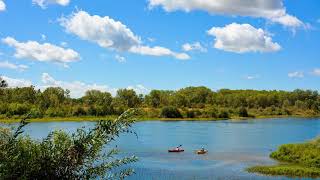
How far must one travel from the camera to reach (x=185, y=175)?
172 feet

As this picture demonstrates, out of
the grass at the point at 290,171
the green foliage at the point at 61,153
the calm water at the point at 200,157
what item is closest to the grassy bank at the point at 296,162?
the grass at the point at 290,171

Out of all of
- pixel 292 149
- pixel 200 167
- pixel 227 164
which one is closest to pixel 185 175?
pixel 200 167

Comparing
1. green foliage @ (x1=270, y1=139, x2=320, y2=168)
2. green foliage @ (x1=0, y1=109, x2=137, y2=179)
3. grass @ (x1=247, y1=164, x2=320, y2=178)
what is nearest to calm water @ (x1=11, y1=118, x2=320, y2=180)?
grass @ (x1=247, y1=164, x2=320, y2=178)

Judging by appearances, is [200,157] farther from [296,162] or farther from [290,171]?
[290,171]

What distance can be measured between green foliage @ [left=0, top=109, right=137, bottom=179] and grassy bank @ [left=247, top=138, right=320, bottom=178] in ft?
143

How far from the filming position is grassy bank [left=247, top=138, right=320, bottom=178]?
52.1 metres

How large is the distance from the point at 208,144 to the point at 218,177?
132ft

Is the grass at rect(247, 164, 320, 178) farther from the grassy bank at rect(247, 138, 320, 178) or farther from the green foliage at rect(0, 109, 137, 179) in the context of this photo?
the green foliage at rect(0, 109, 137, 179)

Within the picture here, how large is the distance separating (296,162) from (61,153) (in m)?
54.6

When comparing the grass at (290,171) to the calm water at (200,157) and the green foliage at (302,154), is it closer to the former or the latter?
the calm water at (200,157)

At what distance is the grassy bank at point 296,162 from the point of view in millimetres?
52062

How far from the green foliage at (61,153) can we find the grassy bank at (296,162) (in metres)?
43.7

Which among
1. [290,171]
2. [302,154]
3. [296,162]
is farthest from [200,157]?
[290,171]

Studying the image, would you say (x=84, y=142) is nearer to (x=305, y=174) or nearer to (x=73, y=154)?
(x=73, y=154)
